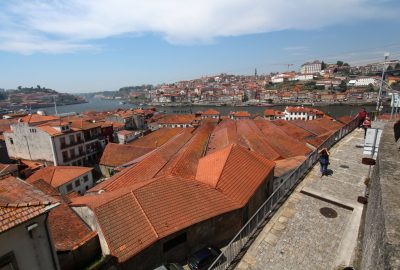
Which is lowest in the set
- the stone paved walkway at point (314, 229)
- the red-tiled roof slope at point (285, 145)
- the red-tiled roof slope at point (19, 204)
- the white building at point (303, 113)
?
the white building at point (303, 113)

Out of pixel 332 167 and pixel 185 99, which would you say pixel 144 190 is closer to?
pixel 332 167

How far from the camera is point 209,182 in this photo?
52.3ft

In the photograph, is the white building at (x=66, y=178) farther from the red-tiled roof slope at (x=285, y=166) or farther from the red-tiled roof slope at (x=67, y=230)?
the red-tiled roof slope at (x=285, y=166)

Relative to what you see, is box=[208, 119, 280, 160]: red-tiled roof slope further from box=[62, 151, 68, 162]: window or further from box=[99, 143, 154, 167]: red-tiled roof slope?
box=[62, 151, 68, 162]: window

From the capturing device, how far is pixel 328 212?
9.82 m

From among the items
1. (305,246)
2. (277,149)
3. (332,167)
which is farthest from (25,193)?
(277,149)

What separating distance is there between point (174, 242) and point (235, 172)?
646 cm

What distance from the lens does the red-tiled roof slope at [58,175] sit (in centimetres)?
2648

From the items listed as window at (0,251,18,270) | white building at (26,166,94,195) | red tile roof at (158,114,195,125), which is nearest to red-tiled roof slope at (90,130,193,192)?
white building at (26,166,94,195)

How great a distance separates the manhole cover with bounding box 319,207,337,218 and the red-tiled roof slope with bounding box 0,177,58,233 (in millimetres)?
9688

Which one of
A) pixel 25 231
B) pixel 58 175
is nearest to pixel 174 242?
pixel 25 231

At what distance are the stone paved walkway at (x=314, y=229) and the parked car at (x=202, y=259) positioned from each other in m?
4.43

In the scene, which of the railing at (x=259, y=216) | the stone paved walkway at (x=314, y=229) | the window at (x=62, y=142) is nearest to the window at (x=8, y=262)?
the railing at (x=259, y=216)

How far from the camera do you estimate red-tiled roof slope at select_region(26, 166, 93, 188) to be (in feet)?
86.9
